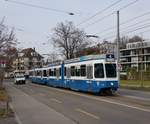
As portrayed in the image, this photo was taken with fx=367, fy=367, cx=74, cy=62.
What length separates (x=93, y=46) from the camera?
89.8 meters

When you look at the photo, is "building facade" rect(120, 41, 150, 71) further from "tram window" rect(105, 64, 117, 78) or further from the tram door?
"tram window" rect(105, 64, 117, 78)

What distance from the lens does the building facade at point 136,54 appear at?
4968 inches

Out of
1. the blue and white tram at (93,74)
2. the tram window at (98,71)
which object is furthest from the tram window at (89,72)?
the tram window at (98,71)

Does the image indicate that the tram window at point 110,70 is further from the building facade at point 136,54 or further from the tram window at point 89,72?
the building facade at point 136,54

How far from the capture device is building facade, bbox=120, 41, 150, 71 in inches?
4968

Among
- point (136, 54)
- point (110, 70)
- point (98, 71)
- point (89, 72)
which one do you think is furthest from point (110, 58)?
point (136, 54)

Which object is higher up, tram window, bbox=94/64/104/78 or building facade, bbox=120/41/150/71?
building facade, bbox=120/41/150/71

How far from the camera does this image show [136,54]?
138000 mm

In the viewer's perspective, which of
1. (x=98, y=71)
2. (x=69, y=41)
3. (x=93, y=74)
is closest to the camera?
(x=98, y=71)

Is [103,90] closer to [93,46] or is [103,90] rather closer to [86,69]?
[86,69]

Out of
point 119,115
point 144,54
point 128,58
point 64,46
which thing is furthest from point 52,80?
point 128,58

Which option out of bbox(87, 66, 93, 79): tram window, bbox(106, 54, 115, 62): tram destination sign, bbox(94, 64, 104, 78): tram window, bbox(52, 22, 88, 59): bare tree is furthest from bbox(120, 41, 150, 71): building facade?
bbox(94, 64, 104, 78): tram window

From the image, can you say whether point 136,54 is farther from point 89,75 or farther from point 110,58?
point 110,58

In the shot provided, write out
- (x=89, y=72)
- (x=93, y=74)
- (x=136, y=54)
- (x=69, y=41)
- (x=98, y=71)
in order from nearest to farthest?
1. (x=98, y=71)
2. (x=93, y=74)
3. (x=89, y=72)
4. (x=69, y=41)
5. (x=136, y=54)
